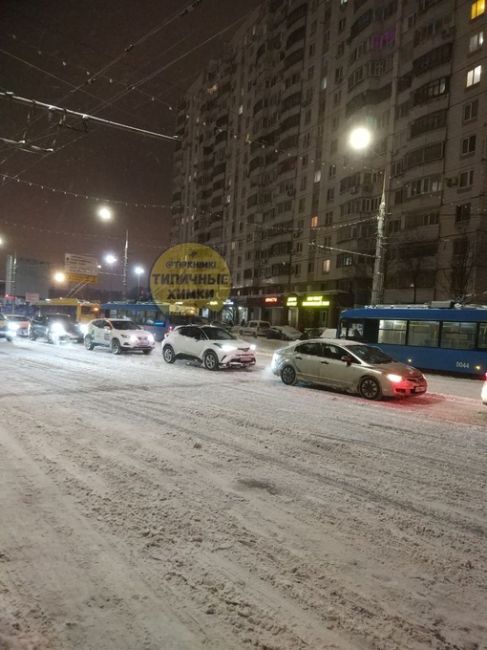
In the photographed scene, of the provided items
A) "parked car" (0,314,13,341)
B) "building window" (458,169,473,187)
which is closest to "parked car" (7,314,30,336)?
"parked car" (0,314,13,341)

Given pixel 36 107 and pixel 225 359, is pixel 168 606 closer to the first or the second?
pixel 36 107

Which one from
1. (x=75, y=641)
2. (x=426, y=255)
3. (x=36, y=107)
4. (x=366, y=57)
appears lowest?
(x=75, y=641)

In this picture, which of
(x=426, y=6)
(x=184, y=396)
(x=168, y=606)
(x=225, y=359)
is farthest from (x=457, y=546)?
(x=426, y=6)

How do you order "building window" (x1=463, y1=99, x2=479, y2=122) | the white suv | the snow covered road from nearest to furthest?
the snow covered road < the white suv < "building window" (x1=463, y1=99, x2=479, y2=122)

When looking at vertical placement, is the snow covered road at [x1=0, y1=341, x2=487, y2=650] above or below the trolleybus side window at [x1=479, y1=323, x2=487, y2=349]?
below

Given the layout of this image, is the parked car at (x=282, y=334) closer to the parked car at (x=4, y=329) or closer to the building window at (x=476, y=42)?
the parked car at (x=4, y=329)

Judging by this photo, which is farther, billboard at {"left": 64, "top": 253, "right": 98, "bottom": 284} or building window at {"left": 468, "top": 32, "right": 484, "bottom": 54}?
billboard at {"left": 64, "top": 253, "right": 98, "bottom": 284}

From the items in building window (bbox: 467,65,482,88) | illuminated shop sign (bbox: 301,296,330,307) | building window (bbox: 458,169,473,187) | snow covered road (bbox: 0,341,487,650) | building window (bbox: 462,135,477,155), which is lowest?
snow covered road (bbox: 0,341,487,650)

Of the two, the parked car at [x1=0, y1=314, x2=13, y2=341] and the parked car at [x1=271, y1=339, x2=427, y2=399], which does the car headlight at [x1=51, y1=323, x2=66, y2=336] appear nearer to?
the parked car at [x1=0, y1=314, x2=13, y2=341]

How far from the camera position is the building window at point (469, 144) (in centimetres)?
3641

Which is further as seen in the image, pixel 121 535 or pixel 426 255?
pixel 426 255

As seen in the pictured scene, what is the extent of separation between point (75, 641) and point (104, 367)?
1349 centimetres

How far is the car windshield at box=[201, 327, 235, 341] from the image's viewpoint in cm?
1645

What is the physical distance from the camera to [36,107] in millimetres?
9680
